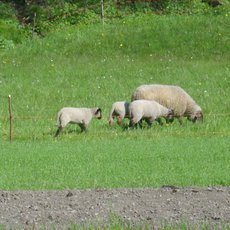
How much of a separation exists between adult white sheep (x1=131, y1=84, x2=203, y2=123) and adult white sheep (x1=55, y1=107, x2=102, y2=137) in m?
2.41

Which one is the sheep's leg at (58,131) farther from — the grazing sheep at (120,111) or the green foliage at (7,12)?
the green foliage at (7,12)

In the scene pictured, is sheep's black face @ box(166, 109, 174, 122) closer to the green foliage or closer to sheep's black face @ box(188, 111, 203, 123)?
sheep's black face @ box(188, 111, 203, 123)

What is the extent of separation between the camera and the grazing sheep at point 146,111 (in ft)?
81.9

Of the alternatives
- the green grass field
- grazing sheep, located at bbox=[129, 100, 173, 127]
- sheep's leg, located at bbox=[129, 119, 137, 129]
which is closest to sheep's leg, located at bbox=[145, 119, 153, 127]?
grazing sheep, located at bbox=[129, 100, 173, 127]

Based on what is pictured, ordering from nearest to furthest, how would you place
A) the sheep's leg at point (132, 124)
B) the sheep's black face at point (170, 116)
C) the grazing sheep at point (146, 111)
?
the grazing sheep at point (146, 111), the sheep's leg at point (132, 124), the sheep's black face at point (170, 116)

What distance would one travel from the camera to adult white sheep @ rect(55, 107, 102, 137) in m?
23.9

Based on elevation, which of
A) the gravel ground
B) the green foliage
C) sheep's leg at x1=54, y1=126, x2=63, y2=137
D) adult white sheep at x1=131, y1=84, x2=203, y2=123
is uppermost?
the green foliage

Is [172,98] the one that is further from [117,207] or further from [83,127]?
[117,207]

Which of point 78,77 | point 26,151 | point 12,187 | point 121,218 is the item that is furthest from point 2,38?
point 121,218

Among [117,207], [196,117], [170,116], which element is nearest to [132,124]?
[170,116]

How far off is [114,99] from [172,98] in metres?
4.03

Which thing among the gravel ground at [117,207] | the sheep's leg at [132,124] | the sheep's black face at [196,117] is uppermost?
the sheep's black face at [196,117]

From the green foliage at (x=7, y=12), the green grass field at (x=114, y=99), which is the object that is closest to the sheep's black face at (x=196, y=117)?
the green grass field at (x=114, y=99)

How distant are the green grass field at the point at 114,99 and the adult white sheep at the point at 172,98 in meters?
0.65
